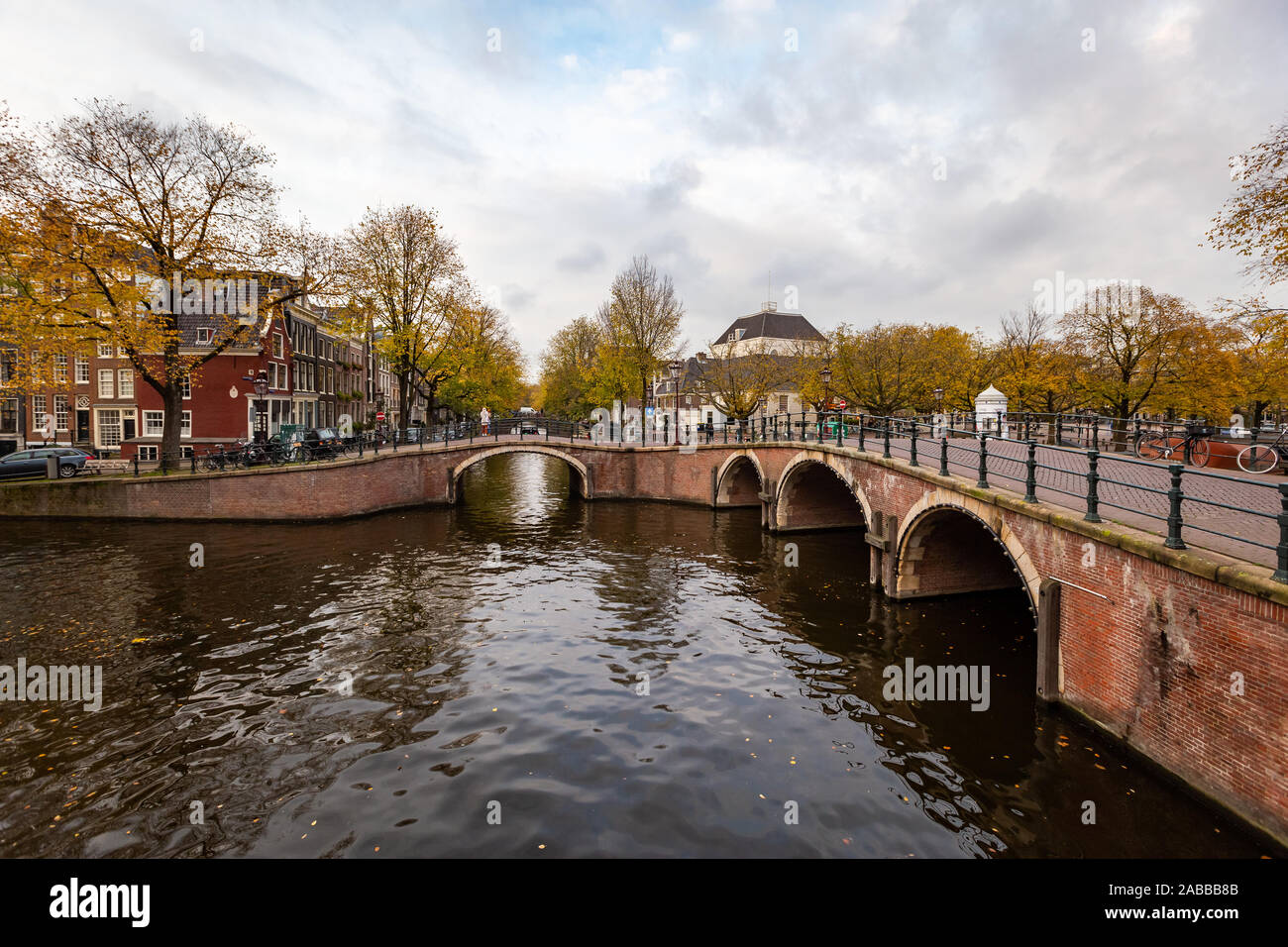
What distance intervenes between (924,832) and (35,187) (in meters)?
32.6

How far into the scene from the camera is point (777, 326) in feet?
233

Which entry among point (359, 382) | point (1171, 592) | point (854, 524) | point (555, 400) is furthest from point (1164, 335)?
point (359, 382)

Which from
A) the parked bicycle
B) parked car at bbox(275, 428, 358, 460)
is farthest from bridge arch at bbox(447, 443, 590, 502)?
the parked bicycle

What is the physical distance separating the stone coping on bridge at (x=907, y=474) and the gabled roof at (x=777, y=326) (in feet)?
143

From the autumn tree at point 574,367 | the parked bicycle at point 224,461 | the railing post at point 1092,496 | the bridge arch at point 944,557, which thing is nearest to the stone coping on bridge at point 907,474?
the railing post at point 1092,496

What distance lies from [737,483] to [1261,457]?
18.3m

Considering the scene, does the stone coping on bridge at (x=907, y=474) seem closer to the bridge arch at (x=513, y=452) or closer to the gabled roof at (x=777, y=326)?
the bridge arch at (x=513, y=452)

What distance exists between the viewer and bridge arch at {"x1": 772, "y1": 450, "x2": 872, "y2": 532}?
23.7 m

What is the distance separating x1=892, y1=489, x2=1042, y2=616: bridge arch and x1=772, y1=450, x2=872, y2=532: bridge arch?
7644 millimetres

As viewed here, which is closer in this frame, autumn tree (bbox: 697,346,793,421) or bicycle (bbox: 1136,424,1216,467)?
bicycle (bbox: 1136,424,1216,467)

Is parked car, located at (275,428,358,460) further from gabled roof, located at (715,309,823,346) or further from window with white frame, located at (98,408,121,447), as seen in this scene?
gabled roof, located at (715,309,823,346)

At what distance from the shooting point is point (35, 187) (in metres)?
22.3

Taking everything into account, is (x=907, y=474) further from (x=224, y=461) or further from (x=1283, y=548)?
(x=224, y=461)
